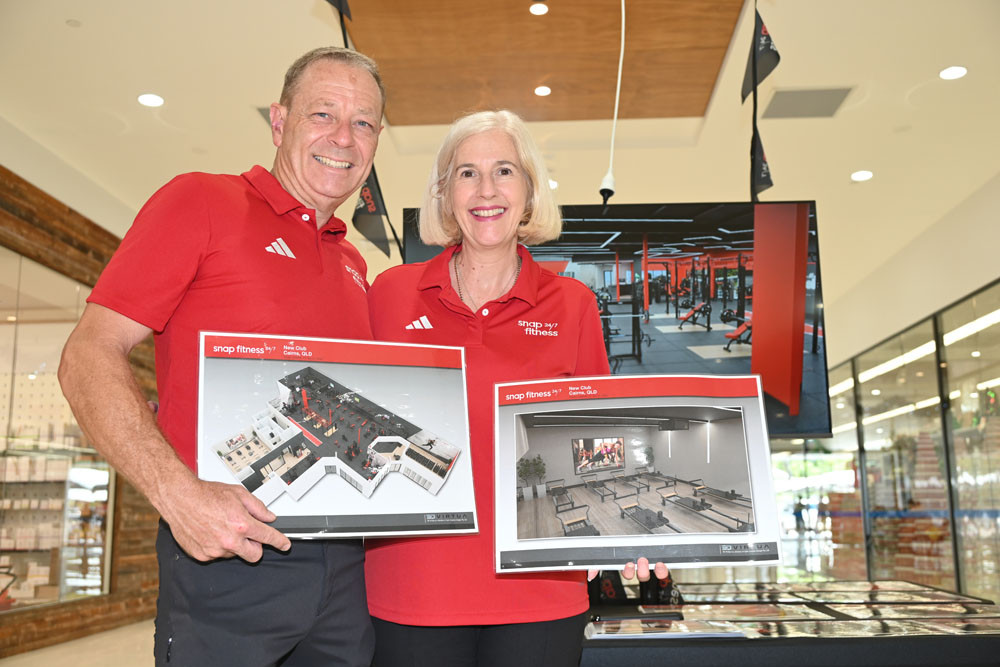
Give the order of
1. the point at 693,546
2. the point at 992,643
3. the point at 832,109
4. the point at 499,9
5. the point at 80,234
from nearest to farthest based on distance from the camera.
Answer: the point at 693,546 → the point at 992,643 → the point at 499,9 → the point at 832,109 → the point at 80,234

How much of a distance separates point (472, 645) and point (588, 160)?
5818 mm

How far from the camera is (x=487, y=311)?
1832 mm

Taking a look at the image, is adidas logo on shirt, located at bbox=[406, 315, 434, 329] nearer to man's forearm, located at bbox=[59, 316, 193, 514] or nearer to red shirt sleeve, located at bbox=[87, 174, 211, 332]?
red shirt sleeve, located at bbox=[87, 174, 211, 332]

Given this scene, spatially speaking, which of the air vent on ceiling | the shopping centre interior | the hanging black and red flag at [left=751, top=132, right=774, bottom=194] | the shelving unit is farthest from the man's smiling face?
the shelving unit

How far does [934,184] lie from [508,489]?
24.2 ft

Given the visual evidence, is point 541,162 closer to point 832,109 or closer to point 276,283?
point 276,283

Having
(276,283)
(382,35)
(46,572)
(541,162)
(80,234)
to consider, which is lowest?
(46,572)

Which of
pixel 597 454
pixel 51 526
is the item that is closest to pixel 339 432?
pixel 597 454

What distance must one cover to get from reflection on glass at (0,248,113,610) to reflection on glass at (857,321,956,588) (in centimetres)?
796

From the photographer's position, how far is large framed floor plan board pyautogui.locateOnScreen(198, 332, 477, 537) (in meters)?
1.27

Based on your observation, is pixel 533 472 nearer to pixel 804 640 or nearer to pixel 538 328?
pixel 538 328

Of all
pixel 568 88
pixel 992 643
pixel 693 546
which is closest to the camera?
pixel 693 546

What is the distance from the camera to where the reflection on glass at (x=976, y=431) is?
698 centimetres

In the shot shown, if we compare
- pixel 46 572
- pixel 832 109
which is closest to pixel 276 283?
pixel 832 109
